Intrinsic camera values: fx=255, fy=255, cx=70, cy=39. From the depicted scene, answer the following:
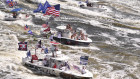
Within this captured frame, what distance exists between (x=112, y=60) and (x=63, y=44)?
21.3 ft

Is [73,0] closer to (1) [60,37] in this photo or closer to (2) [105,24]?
(2) [105,24]

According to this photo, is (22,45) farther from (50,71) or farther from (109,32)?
(109,32)

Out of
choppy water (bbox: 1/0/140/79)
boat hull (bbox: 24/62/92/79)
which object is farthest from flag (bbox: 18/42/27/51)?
choppy water (bbox: 1/0/140/79)

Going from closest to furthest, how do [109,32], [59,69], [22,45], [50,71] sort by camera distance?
1. [59,69]
2. [50,71]
3. [22,45]
4. [109,32]

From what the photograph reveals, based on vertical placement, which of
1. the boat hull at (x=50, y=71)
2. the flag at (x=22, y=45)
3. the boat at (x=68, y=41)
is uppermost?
the flag at (x=22, y=45)

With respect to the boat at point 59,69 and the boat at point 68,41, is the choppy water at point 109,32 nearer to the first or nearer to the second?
the boat at point 68,41

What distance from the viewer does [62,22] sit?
41.3 m

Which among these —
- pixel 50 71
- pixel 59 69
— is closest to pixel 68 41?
pixel 50 71

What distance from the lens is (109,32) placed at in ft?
127

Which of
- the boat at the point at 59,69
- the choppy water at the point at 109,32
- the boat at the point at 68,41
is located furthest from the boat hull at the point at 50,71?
the boat at the point at 68,41

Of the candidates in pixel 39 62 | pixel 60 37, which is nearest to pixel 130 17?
pixel 60 37

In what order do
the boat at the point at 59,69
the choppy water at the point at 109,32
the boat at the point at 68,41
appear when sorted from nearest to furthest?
the boat at the point at 59,69 → the choppy water at the point at 109,32 → the boat at the point at 68,41

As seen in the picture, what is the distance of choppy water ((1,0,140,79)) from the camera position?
2423 cm

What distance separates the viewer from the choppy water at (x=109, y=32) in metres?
24.2
